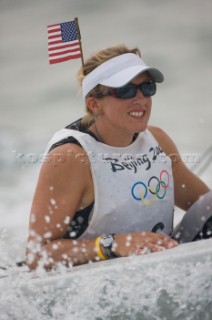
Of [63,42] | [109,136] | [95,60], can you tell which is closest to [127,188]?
[109,136]

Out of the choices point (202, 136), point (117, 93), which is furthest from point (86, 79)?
point (202, 136)

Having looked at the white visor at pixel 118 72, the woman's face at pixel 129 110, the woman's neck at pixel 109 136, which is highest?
the white visor at pixel 118 72

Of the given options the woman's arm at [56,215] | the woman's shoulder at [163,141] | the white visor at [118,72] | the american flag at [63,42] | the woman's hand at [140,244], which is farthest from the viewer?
the american flag at [63,42]

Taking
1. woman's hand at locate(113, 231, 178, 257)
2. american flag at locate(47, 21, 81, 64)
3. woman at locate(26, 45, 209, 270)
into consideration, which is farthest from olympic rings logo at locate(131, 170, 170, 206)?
american flag at locate(47, 21, 81, 64)

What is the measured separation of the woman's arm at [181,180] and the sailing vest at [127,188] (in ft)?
0.44

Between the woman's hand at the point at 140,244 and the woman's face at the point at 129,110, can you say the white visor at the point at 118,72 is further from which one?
the woman's hand at the point at 140,244

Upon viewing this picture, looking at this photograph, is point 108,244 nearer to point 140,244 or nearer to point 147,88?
point 140,244

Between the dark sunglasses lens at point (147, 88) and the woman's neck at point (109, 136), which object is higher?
the dark sunglasses lens at point (147, 88)

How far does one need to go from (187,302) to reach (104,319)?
226mm

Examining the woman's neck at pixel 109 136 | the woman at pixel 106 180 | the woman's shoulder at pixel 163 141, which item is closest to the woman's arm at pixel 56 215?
the woman at pixel 106 180

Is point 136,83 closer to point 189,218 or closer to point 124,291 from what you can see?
point 189,218

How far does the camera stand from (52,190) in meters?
2.14

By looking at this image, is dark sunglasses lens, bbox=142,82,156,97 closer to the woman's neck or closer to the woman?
the woman

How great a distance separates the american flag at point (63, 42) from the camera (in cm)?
282
